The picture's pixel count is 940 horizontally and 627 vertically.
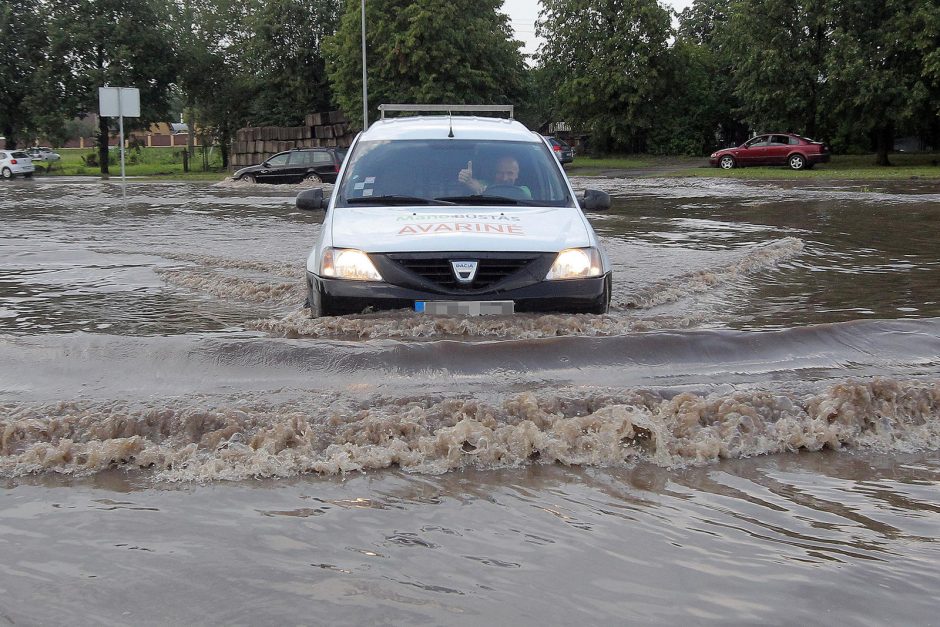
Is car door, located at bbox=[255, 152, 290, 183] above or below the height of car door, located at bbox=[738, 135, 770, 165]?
below

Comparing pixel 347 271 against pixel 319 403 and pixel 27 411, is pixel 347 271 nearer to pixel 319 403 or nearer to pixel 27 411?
pixel 319 403

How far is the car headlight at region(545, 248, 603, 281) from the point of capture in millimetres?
6387

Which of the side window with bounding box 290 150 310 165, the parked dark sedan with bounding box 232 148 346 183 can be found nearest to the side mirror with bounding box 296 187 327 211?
the parked dark sedan with bounding box 232 148 346 183

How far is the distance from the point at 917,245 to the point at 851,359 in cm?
750

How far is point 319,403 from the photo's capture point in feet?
16.0

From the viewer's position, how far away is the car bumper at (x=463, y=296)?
623cm

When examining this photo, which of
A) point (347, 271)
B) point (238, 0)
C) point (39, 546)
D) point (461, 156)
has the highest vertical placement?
point (238, 0)

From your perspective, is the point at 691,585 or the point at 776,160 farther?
the point at 776,160

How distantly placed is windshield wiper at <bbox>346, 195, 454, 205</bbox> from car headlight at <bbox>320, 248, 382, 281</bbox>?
0.80m

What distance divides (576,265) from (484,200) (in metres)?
0.98

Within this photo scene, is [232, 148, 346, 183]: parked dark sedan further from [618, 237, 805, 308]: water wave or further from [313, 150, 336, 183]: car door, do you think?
[618, 237, 805, 308]: water wave

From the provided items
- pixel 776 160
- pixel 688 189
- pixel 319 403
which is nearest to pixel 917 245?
pixel 319 403

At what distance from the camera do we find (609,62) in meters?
52.0

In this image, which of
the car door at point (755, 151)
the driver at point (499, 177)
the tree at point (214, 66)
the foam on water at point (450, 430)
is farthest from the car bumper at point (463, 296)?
the tree at point (214, 66)
